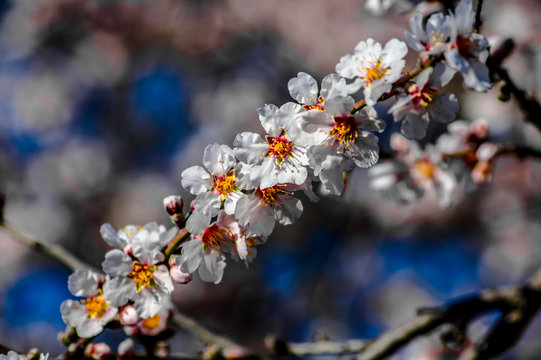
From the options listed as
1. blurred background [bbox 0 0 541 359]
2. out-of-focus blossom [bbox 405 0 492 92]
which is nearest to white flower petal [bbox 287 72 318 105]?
out-of-focus blossom [bbox 405 0 492 92]

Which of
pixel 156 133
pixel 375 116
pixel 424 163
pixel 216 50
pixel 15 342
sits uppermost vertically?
pixel 216 50

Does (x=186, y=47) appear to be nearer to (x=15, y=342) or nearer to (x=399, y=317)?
(x=15, y=342)

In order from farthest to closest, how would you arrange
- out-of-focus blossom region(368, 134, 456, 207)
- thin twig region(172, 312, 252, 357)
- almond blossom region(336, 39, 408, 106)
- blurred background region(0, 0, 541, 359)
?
blurred background region(0, 0, 541, 359), out-of-focus blossom region(368, 134, 456, 207), thin twig region(172, 312, 252, 357), almond blossom region(336, 39, 408, 106)

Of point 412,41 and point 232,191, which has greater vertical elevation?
point 412,41

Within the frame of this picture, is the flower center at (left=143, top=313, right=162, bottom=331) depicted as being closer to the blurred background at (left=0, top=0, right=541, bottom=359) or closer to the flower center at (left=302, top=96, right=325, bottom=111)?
the flower center at (left=302, top=96, right=325, bottom=111)

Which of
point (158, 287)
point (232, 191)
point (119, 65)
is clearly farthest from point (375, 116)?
point (119, 65)
